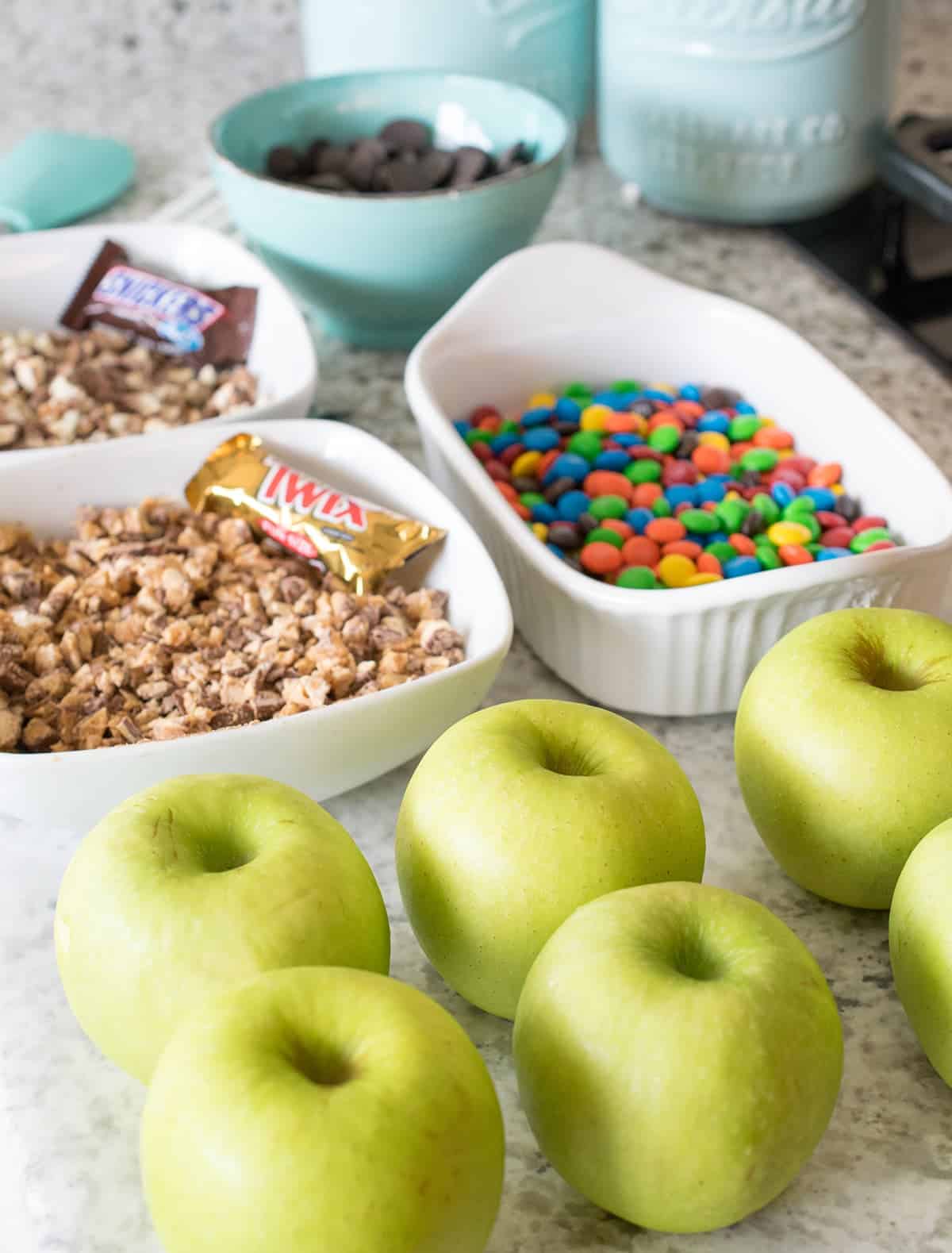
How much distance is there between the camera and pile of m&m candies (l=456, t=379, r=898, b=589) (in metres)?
0.85

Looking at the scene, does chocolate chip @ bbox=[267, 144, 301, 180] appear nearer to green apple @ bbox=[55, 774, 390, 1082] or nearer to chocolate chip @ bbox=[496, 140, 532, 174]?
chocolate chip @ bbox=[496, 140, 532, 174]

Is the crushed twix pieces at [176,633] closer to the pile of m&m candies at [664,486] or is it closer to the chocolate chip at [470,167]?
the pile of m&m candies at [664,486]

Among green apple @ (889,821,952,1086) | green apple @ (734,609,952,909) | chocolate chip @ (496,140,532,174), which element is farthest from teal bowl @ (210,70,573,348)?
green apple @ (889,821,952,1086)

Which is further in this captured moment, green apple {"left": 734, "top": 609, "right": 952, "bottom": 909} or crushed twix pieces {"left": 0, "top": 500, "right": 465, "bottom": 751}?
crushed twix pieces {"left": 0, "top": 500, "right": 465, "bottom": 751}

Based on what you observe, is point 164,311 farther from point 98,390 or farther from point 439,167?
point 439,167

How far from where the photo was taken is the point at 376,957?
0.56m

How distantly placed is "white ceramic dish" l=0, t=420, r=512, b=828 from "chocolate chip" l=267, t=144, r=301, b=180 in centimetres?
38

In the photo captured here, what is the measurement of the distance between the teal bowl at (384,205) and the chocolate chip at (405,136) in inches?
1.3

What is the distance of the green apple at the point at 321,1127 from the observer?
1.39 feet

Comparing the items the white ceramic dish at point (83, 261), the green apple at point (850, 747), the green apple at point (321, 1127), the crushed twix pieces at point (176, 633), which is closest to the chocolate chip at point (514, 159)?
the white ceramic dish at point (83, 261)

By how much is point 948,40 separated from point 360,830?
1428mm

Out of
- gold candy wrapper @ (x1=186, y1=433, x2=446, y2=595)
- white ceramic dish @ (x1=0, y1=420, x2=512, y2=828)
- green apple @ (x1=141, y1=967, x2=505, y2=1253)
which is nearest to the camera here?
green apple @ (x1=141, y1=967, x2=505, y2=1253)

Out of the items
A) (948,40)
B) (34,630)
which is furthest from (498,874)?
(948,40)

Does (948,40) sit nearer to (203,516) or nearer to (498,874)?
(203,516)
